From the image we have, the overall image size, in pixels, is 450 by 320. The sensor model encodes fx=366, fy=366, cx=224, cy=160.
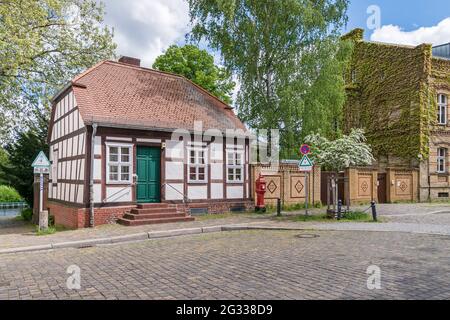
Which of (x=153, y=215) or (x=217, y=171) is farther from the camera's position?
(x=217, y=171)

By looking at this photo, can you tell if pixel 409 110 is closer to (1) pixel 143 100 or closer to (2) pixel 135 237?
(1) pixel 143 100

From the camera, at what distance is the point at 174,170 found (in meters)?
15.8

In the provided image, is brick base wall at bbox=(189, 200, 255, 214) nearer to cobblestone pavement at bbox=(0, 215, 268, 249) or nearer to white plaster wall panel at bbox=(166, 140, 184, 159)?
cobblestone pavement at bbox=(0, 215, 268, 249)

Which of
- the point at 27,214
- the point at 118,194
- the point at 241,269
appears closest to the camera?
the point at 241,269

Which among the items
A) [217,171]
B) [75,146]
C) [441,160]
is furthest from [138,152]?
[441,160]

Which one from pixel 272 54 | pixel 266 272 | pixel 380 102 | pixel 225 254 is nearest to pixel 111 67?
pixel 272 54

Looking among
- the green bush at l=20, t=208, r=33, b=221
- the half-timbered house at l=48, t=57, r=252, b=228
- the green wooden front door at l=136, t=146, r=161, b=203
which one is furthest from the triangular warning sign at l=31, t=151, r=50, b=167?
the green bush at l=20, t=208, r=33, b=221

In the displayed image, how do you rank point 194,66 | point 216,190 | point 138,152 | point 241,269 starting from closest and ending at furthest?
point 241,269 < point 138,152 < point 216,190 < point 194,66

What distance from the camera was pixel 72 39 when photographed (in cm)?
2350

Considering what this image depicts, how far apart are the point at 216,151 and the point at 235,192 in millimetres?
2231

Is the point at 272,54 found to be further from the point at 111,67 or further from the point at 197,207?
the point at 197,207

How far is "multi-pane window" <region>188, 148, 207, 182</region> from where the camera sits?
53.6 ft

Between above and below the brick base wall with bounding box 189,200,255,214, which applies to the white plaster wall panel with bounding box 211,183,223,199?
above

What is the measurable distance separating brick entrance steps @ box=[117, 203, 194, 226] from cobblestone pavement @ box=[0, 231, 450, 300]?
10.6 ft
